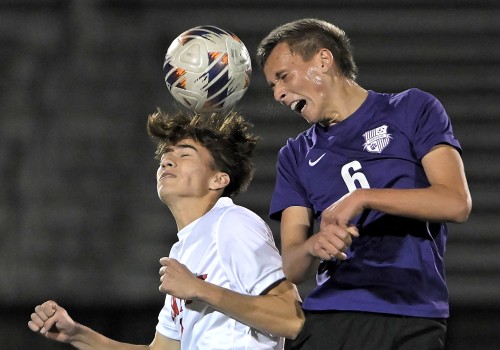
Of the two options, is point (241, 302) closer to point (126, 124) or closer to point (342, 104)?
point (342, 104)

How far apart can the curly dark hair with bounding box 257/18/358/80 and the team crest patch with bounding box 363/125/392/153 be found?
0.26 metres

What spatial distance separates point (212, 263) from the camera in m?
3.17

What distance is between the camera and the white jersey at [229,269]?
10.00ft

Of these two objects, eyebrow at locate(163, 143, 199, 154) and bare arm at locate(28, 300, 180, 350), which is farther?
eyebrow at locate(163, 143, 199, 154)

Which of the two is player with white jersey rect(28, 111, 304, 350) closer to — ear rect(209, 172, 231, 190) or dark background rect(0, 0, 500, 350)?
ear rect(209, 172, 231, 190)

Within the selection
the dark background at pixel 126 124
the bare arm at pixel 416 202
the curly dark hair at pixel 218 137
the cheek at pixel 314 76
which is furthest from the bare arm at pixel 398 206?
the dark background at pixel 126 124

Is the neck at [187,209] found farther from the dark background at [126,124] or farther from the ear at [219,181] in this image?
the dark background at [126,124]

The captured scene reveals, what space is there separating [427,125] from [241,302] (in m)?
0.75

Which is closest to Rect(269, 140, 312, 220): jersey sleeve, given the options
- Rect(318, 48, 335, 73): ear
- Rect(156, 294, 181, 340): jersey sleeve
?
Rect(318, 48, 335, 73): ear

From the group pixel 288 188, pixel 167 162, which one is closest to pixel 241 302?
pixel 288 188

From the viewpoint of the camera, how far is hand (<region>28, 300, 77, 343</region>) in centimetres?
326

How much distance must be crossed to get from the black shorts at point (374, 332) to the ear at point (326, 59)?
72cm

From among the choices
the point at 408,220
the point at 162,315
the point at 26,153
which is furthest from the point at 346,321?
the point at 26,153

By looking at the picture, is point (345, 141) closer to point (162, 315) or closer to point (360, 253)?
point (360, 253)
